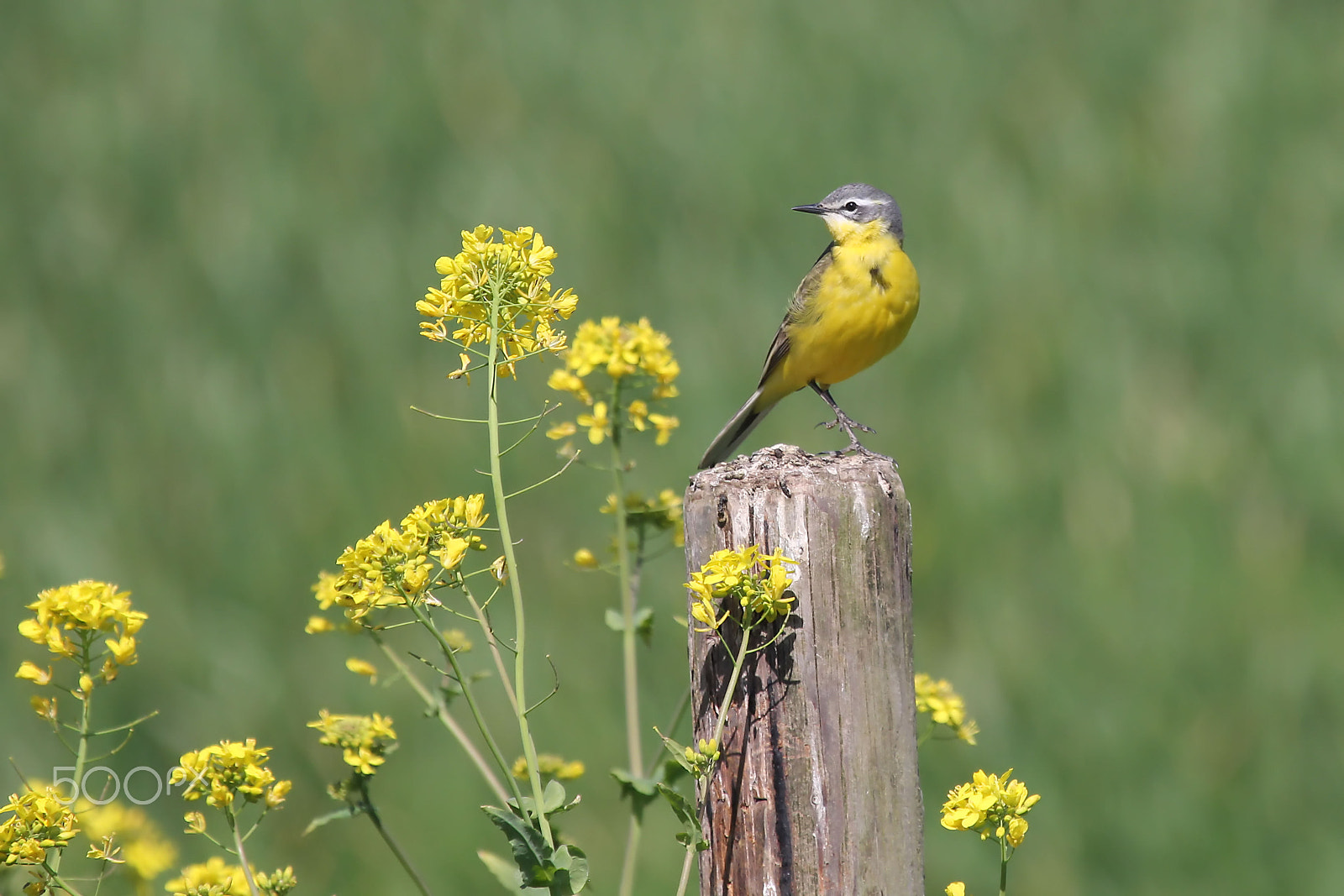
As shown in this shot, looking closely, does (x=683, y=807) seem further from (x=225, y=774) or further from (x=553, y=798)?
(x=225, y=774)

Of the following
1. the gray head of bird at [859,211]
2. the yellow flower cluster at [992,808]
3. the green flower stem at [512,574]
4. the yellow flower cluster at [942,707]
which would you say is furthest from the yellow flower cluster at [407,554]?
the gray head of bird at [859,211]

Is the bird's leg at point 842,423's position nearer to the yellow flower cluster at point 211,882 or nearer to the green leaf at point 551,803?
the green leaf at point 551,803

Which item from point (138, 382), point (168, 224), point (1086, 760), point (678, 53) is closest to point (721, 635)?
point (1086, 760)

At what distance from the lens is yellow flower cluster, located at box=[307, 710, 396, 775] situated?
9.39 feet

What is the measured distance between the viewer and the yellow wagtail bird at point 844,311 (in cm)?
531

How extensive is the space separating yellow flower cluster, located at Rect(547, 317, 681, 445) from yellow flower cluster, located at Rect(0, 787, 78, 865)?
4.44ft

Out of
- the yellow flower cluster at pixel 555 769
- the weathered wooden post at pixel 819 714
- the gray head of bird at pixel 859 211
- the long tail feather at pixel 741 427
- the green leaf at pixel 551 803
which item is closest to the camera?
the green leaf at pixel 551 803

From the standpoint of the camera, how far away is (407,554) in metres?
2.49

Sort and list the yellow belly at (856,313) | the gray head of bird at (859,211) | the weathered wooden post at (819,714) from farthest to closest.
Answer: the gray head of bird at (859,211)
the yellow belly at (856,313)
the weathered wooden post at (819,714)

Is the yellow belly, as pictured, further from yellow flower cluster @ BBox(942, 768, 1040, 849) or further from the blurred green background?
yellow flower cluster @ BBox(942, 768, 1040, 849)

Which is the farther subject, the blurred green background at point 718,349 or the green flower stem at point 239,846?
the blurred green background at point 718,349

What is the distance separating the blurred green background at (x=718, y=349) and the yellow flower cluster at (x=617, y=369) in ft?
9.87

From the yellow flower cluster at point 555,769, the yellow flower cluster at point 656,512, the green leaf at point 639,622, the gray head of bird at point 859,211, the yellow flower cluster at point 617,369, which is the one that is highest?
the gray head of bird at point 859,211

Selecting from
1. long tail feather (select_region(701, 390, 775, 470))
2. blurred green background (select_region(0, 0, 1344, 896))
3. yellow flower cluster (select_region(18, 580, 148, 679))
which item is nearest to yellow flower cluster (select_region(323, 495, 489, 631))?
yellow flower cluster (select_region(18, 580, 148, 679))
